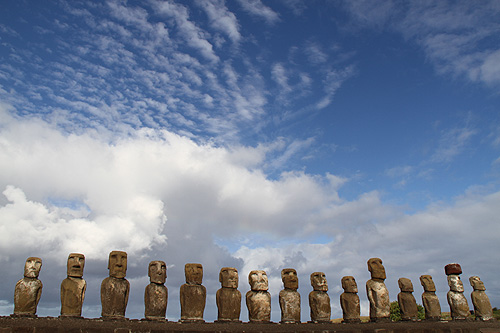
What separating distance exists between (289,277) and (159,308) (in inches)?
168

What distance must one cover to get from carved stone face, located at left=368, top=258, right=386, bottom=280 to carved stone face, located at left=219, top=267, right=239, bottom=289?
523 cm

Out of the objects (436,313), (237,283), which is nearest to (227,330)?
(237,283)

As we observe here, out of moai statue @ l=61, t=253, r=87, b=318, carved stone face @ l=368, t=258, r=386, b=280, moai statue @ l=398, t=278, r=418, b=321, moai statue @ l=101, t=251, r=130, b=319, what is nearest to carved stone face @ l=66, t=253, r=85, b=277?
moai statue @ l=61, t=253, r=87, b=318

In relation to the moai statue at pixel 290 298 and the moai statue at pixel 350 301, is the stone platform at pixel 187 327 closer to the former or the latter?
the moai statue at pixel 290 298

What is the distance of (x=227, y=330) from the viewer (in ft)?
36.5

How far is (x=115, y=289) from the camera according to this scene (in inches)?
437

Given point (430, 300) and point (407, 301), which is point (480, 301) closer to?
point (430, 300)

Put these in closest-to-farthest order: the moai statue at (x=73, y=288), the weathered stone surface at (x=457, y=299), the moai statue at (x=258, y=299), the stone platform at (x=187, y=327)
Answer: the stone platform at (x=187, y=327)
the moai statue at (x=73, y=288)
the moai statue at (x=258, y=299)
the weathered stone surface at (x=457, y=299)

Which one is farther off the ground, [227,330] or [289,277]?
[289,277]

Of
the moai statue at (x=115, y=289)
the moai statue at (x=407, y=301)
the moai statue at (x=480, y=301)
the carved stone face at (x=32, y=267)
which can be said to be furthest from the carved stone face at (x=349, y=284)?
the carved stone face at (x=32, y=267)

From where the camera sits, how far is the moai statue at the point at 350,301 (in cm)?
1359

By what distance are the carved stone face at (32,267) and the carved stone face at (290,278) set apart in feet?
23.8

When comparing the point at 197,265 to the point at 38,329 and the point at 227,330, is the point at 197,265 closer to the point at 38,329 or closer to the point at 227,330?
the point at 227,330

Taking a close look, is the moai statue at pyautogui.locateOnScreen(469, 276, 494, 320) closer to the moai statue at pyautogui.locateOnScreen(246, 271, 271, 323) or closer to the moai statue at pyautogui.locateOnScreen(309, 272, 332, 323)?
the moai statue at pyautogui.locateOnScreen(309, 272, 332, 323)
